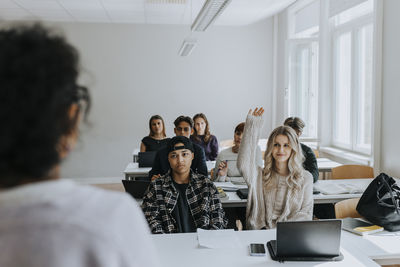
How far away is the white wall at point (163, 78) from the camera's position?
24.7 ft

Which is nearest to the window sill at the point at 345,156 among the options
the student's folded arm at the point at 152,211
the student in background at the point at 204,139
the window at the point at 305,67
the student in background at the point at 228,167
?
the window at the point at 305,67

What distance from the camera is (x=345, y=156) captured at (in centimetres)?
523

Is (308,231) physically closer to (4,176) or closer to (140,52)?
(4,176)

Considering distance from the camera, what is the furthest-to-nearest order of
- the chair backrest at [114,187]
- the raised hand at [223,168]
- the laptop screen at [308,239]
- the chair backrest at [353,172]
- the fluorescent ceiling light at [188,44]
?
the chair backrest at [114,187] → the fluorescent ceiling light at [188,44] → the chair backrest at [353,172] → the raised hand at [223,168] → the laptop screen at [308,239]

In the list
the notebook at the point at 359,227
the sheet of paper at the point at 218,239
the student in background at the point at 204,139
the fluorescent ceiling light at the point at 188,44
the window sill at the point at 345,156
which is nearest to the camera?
the sheet of paper at the point at 218,239

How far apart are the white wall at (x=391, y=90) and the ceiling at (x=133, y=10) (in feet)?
7.90

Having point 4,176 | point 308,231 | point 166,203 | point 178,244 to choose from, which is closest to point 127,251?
point 4,176

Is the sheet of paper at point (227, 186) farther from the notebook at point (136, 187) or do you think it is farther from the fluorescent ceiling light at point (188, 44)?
the fluorescent ceiling light at point (188, 44)

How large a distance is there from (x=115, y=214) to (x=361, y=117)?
213 inches

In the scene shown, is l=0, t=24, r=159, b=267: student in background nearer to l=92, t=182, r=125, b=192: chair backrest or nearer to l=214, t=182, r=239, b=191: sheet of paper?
l=214, t=182, r=239, b=191: sheet of paper

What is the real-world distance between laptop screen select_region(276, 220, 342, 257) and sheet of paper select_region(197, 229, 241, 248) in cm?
29

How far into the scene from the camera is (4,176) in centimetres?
53

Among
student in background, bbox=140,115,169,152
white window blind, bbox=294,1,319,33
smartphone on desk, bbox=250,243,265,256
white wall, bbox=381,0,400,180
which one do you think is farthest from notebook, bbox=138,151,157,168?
white window blind, bbox=294,1,319,33

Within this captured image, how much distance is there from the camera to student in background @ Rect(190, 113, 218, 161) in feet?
18.6
